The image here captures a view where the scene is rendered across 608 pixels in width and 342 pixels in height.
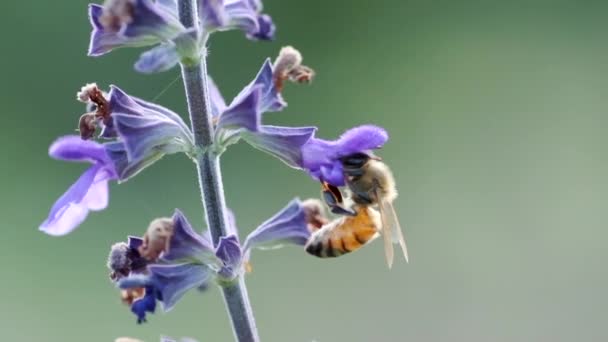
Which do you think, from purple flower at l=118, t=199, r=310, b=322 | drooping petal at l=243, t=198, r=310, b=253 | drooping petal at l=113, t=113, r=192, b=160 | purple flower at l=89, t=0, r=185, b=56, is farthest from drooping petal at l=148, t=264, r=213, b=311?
purple flower at l=89, t=0, r=185, b=56

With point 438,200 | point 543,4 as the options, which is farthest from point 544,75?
point 438,200

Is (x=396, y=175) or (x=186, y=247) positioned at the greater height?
(x=396, y=175)

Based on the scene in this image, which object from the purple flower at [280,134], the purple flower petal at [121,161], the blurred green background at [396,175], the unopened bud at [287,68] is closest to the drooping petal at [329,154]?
the purple flower at [280,134]

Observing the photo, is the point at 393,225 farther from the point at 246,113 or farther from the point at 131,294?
the point at 131,294

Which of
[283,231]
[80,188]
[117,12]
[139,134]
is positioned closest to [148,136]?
[139,134]

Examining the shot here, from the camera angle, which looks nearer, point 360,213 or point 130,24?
point 130,24

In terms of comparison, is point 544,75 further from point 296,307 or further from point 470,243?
point 296,307

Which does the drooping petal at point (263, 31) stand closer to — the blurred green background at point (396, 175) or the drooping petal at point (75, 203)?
the drooping petal at point (75, 203)
